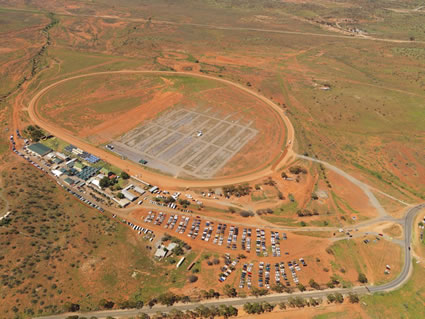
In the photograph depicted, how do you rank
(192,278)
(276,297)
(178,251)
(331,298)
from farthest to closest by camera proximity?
(178,251), (192,278), (276,297), (331,298)

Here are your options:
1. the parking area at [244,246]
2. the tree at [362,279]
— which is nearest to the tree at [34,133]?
the parking area at [244,246]

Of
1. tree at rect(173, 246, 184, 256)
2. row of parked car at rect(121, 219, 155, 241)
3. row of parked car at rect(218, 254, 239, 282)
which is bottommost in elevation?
row of parked car at rect(218, 254, 239, 282)

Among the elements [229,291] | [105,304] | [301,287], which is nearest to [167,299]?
[105,304]

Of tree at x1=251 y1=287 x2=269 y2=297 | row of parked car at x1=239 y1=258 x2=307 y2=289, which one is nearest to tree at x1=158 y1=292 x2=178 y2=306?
row of parked car at x1=239 y1=258 x2=307 y2=289

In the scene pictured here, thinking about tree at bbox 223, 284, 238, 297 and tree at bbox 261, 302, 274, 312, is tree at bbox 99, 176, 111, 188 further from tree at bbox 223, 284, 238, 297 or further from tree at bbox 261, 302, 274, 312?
tree at bbox 261, 302, 274, 312

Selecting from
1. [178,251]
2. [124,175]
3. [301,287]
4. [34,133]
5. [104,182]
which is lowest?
[301,287]

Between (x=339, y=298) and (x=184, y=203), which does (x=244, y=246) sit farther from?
(x=339, y=298)

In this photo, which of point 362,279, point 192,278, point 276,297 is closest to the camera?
point 276,297

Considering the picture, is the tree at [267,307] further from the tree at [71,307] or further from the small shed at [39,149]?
the small shed at [39,149]

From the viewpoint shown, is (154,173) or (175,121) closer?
(154,173)
